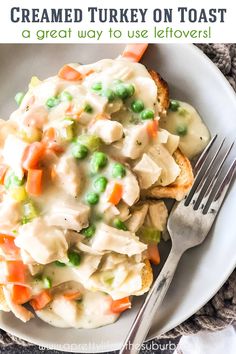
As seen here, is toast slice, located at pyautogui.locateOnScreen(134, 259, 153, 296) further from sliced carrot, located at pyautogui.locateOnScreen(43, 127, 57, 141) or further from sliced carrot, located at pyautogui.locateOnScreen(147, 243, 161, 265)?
sliced carrot, located at pyautogui.locateOnScreen(43, 127, 57, 141)

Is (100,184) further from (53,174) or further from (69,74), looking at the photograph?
(69,74)

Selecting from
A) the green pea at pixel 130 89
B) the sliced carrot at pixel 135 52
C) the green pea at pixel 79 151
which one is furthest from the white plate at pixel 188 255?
the green pea at pixel 79 151

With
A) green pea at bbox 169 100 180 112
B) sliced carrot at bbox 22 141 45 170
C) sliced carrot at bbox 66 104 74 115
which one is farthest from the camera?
green pea at bbox 169 100 180 112

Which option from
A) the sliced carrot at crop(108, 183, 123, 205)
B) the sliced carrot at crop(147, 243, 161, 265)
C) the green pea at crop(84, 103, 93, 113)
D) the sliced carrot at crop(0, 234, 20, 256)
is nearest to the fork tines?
the sliced carrot at crop(147, 243, 161, 265)

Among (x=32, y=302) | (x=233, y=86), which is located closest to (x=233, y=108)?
(x=233, y=86)

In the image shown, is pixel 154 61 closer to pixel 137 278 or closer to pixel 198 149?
pixel 198 149

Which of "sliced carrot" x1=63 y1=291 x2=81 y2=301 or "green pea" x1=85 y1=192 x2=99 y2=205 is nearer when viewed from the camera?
"green pea" x1=85 y1=192 x2=99 y2=205

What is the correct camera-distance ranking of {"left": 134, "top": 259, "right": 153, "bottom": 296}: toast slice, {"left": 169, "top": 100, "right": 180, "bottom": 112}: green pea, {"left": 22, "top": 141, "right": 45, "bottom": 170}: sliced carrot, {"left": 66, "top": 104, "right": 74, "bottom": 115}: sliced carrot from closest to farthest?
{"left": 22, "top": 141, "right": 45, "bottom": 170}: sliced carrot < {"left": 66, "top": 104, "right": 74, "bottom": 115}: sliced carrot < {"left": 134, "top": 259, "right": 153, "bottom": 296}: toast slice < {"left": 169, "top": 100, "right": 180, "bottom": 112}: green pea

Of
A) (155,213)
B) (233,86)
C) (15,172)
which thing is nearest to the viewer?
(15,172)
